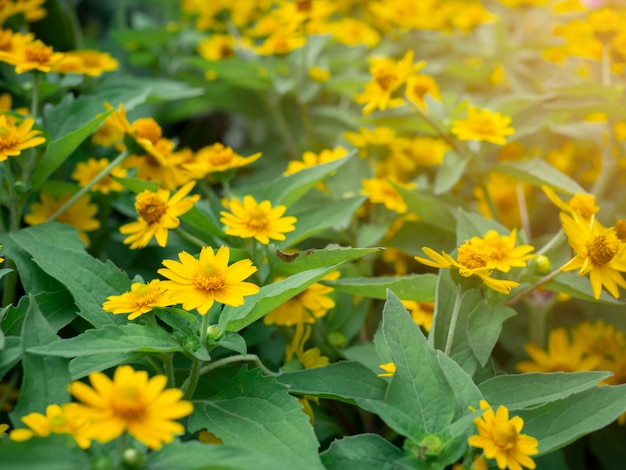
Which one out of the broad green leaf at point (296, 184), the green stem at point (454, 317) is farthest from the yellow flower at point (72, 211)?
the green stem at point (454, 317)

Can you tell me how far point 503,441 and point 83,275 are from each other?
0.54 meters

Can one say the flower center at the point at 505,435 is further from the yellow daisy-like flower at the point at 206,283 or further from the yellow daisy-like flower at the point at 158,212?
the yellow daisy-like flower at the point at 158,212

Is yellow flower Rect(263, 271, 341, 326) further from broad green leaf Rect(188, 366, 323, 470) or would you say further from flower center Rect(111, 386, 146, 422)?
flower center Rect(111, 386, 146, 422)

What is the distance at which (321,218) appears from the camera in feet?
3.52

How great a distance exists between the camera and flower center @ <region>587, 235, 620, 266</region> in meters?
0.86

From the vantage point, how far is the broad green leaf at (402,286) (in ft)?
3.07

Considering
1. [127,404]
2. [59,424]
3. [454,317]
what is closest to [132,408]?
[127,404]

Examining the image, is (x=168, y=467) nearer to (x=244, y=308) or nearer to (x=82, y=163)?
(x=244, y=308)

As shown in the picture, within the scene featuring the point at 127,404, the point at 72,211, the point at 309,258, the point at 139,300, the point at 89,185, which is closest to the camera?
the point at 127,404

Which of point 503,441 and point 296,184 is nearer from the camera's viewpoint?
point 503,441

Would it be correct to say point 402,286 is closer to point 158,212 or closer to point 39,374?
point 158,212

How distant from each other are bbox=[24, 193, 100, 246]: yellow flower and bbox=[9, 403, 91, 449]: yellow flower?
519mm

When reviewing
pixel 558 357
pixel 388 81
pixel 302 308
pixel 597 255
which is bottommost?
pixel 558 357

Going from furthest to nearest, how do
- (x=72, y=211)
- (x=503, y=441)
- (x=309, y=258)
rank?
(x=72, y=211) < (x=309, y=258) < (x=503, y=441)
